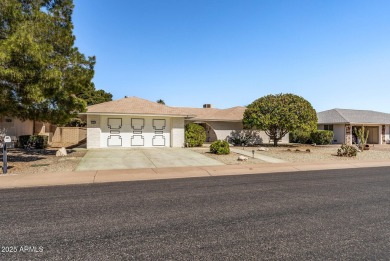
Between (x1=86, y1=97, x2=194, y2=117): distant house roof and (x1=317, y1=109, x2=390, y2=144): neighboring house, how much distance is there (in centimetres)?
1926

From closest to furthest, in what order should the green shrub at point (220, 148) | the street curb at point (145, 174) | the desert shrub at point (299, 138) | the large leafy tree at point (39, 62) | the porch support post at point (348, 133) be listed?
the street curb at point (145, 174) → the large leafy tree at point (39, 62) → the green shrub at point (220, 148) → the desert shrub at point (299, 138) → the porch support post at point (348, 133)

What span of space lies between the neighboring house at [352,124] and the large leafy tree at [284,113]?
31.3ft

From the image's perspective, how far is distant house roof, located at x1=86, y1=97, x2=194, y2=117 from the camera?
63.8 ft

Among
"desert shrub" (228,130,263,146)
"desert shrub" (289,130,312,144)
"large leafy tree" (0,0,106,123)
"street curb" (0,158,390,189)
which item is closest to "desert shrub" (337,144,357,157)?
"street curb" (0,158,390,189)

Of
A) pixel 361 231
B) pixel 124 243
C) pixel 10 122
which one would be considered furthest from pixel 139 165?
pixel 10 122

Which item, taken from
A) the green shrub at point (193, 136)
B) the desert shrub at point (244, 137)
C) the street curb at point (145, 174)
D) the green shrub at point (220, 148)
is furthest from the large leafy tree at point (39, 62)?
the desert shrub at point (244, 137)

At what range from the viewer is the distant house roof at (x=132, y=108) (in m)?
19.5

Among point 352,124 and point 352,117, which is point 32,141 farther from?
point 352,117

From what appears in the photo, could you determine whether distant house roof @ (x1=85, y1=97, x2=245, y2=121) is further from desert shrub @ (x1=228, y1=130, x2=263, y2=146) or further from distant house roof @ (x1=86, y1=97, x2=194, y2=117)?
desert shrub @ (x1=228, y1=130, x2=263, y2=146)

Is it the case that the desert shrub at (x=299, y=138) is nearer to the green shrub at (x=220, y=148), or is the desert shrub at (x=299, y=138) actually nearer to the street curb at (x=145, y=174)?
the green shrub at (x=220, y=148)

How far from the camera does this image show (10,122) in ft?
64.7

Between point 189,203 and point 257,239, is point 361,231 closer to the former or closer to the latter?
point 257,239

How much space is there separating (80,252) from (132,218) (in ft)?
4.82

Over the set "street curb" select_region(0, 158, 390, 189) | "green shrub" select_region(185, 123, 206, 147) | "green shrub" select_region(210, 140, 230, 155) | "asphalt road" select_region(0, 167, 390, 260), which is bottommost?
"street curb" select_region(0, 158, 390, 189)
